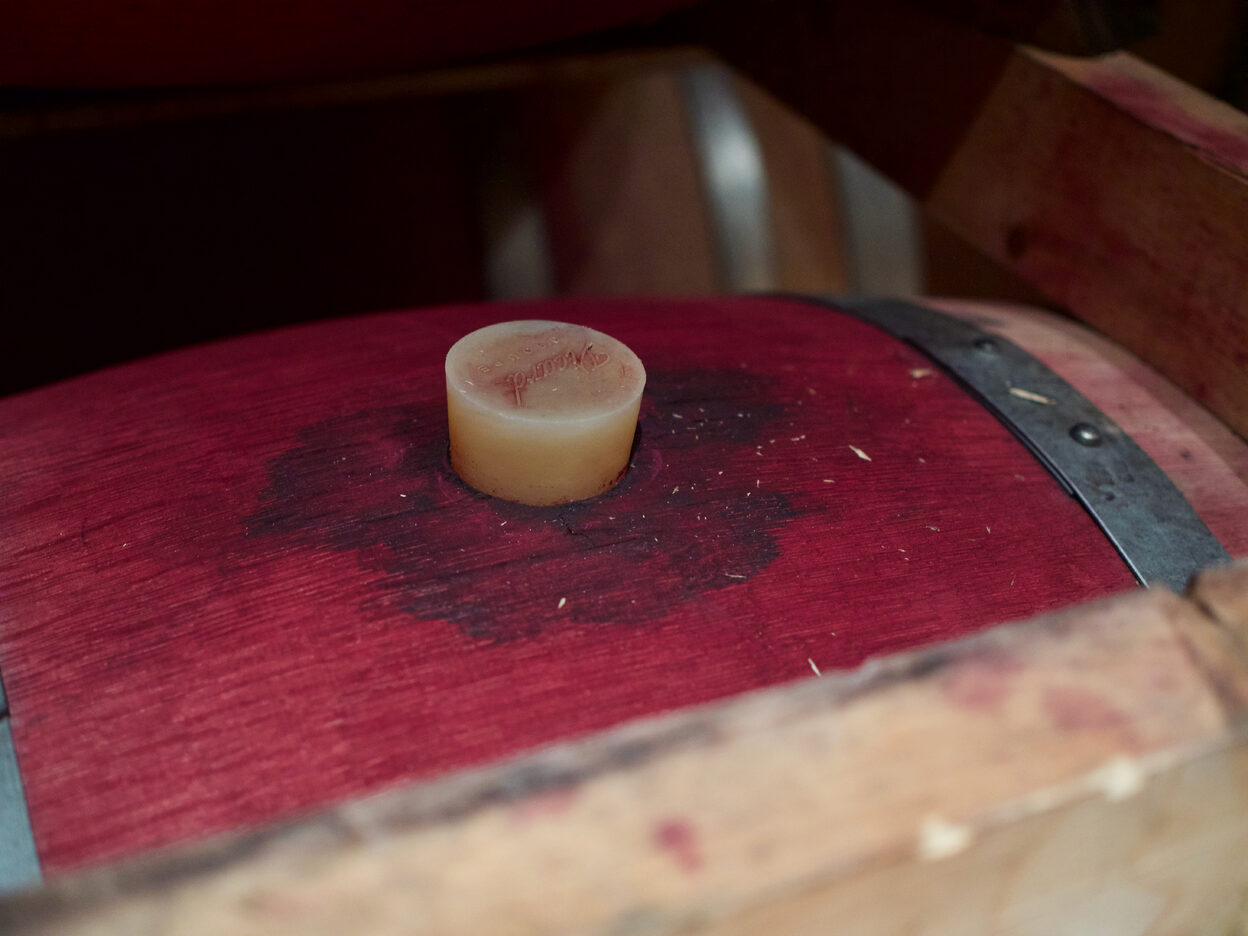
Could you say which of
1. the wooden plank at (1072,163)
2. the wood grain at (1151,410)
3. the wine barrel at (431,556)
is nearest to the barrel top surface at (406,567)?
the wine barrel at (431,556)

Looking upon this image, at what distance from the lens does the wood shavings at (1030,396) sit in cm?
74

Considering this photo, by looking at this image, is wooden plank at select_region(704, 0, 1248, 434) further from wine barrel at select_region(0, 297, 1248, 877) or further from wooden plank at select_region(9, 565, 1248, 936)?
wooden plank at select_region(9, 565, 1248, 936)

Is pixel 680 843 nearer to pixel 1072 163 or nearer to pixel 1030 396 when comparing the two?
pixel 1030 396

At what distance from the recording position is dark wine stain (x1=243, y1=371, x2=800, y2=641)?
53 cm

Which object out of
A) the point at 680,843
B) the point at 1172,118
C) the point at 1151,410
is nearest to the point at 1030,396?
the point at 1151,410

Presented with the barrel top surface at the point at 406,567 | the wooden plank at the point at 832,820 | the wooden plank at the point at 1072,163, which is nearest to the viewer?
the wooden plank at the point at 832,820

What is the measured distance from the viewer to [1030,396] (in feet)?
2.46

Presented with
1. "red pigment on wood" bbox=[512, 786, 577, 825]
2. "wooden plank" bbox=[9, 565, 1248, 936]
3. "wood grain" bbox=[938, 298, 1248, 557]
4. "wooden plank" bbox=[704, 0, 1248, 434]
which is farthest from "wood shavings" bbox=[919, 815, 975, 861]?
"wooden plank" bbox=[704, 0, 1248, 434]

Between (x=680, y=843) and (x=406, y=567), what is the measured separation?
0.27 metres

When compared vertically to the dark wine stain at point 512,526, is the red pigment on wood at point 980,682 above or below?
above

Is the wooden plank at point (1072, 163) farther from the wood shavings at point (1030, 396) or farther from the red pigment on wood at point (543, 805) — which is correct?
the red pigment on wood at point (543, 805)

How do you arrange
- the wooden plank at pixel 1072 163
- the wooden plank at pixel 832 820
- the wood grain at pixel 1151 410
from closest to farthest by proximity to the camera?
the wooden plank at pixel 832 820 → the wood grain at pixel 1151 410 → the wooden plank at pixel 1072 163

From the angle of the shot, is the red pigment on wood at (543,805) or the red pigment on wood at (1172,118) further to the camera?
the red pigment on wood at (1172,118)

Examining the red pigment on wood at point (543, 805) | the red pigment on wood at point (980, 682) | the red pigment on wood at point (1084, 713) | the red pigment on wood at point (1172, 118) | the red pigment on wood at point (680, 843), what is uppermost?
the red pigment on wood at point (1172, 118)
